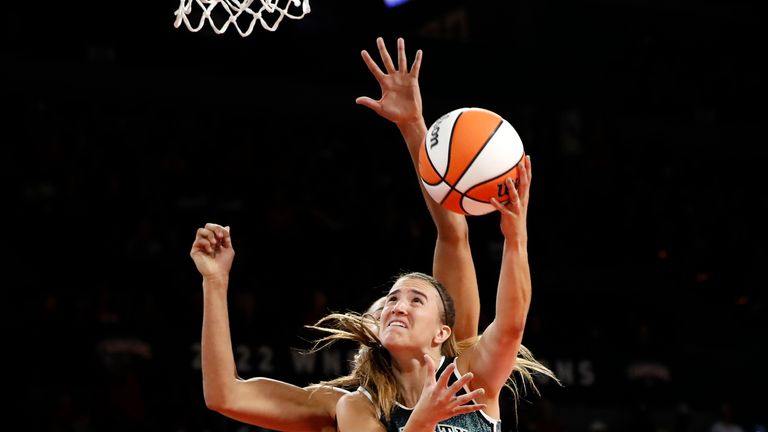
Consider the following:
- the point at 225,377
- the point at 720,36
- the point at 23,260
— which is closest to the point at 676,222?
the point at 720,36

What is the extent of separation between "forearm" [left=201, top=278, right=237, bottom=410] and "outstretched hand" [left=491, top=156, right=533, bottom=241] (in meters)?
1.03

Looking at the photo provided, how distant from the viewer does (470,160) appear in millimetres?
3918

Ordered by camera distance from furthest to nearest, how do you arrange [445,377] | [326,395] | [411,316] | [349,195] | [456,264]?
[349,195]
[456,264]
[326,395]
[411,316]
[445,377]

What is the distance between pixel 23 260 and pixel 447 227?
5.34 meters

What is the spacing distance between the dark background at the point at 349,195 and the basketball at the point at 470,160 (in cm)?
467

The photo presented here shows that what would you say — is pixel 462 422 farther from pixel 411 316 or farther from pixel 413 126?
pixel 413 126

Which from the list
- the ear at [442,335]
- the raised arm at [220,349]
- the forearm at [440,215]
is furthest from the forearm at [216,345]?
the forearm at [440,215]

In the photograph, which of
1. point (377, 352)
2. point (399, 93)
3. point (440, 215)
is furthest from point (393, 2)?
point (377, 352)

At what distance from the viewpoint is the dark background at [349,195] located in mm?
8609

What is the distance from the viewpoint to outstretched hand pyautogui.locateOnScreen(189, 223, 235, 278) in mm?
3814

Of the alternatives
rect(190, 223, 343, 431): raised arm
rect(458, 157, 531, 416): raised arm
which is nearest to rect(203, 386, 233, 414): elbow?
rect(190, 223, 343, 431): raised arm

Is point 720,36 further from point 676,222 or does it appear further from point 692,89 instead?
point 676,222

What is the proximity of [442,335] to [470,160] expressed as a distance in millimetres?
701

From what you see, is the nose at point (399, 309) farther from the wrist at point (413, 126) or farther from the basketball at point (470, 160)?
the wrist at point (413, 126)
